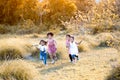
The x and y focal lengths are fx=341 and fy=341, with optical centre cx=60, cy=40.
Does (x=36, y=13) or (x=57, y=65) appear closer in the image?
(x=57, y=65)

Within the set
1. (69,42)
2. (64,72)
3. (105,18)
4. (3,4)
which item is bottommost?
(64,72)

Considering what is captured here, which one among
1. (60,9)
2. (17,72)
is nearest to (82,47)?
(17,72)

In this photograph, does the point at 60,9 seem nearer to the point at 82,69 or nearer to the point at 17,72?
the point at 82,69

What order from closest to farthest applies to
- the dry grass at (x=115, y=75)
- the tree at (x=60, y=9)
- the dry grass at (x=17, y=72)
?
the dry grass at (x=17, y=72) → the dry grass at (x=115, y=75) → the tree at (x=60, y=9)

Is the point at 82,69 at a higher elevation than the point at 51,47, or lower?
lower

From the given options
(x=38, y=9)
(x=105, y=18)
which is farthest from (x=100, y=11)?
(x=38, y=9)

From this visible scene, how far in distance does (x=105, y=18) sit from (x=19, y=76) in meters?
2.40

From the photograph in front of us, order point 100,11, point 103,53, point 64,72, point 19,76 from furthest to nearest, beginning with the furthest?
point 103,53, point 64,72, point 100,11, point 19,76

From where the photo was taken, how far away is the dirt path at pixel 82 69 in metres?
8.95

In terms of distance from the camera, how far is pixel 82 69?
10109 mm

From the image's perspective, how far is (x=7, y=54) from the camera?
1198 centimetres

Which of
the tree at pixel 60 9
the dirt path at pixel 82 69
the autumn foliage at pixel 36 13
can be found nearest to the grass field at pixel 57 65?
the dirt path at pixel 82 69

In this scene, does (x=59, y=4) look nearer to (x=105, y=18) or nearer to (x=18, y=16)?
(x=18, y=16)

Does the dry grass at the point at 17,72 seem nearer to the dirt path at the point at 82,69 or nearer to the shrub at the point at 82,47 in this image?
the dirt path at the point at 82,69
